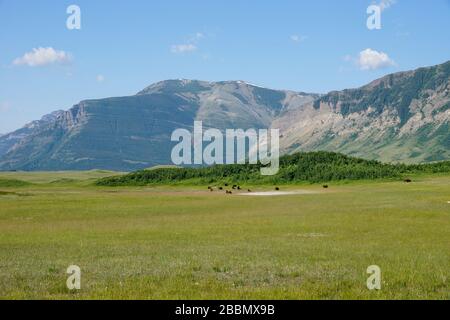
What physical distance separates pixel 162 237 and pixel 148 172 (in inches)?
5327

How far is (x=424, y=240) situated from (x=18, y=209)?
57281 mm

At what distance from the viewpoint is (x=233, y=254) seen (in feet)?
100

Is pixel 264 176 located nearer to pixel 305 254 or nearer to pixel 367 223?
pixel 367 223

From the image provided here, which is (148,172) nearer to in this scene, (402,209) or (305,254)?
(402,209)

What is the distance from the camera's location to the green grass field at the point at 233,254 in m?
20.3

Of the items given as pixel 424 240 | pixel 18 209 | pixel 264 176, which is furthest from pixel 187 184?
pixel 424 240

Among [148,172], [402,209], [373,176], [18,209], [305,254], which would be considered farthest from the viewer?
[148,172]

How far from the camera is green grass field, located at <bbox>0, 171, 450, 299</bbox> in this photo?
2031cm

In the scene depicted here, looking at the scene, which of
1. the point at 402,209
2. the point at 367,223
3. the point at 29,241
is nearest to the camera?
the point at 29,241

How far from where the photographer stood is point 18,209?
7644 centimetres

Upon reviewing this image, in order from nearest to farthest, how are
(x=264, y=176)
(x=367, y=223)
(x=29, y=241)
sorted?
(x=29, y=241), (x=367, y=223), (x=264, y=176)

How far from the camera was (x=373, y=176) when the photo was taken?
138 m
